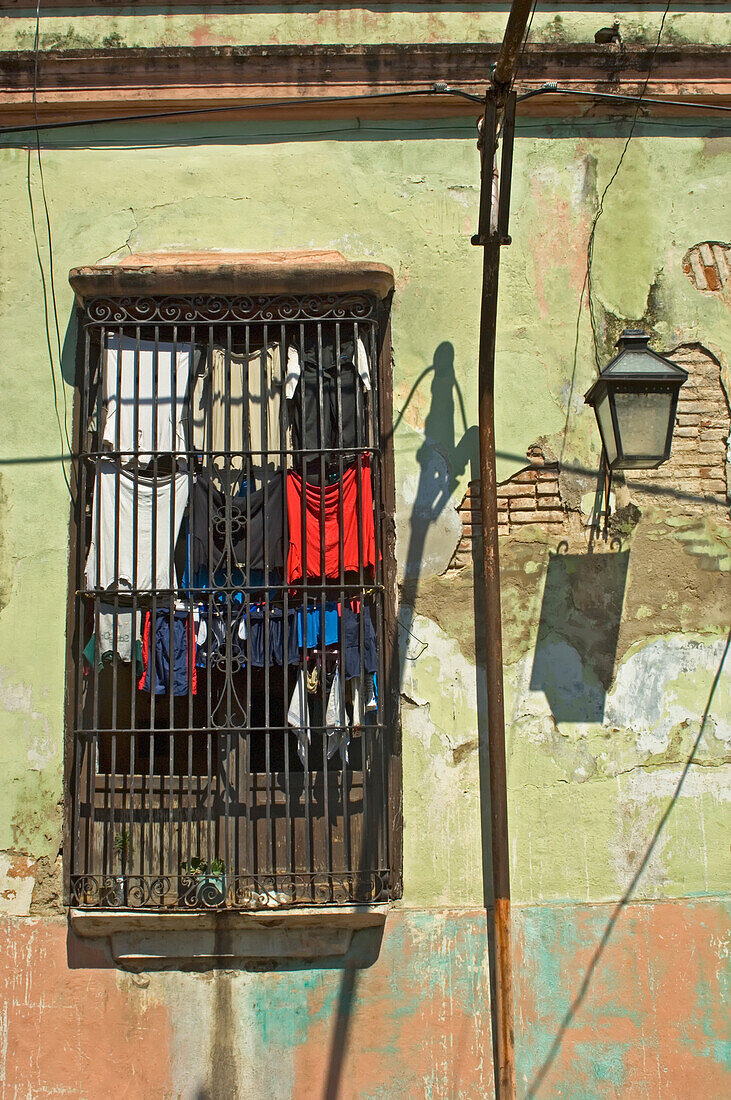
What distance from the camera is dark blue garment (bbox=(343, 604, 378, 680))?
4.59 metres

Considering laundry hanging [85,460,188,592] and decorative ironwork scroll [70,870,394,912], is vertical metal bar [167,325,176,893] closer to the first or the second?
laundry hanging [85,460,188,592]

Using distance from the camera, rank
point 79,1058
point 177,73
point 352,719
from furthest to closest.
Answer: point 177,73, point 352,719, point 79,1058

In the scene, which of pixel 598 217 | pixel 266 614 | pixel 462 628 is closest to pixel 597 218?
pixel 598 217

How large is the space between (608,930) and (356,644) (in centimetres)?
161

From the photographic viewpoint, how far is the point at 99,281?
480 cm

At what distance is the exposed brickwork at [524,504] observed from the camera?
15.6ft

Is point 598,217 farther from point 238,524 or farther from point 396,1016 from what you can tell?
point 396,1016

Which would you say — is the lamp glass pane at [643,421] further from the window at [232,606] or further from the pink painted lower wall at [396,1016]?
the pink painted lower wall at [396,1016]

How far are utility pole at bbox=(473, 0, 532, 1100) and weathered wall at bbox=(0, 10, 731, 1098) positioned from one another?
10cm

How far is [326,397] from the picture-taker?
193 inches

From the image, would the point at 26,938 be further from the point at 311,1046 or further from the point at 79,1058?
the point at 311,1046

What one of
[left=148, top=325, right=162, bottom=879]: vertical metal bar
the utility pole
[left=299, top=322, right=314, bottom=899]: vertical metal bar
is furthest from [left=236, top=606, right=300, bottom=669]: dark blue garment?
the utility pole

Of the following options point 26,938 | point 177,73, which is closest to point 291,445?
point 177,73

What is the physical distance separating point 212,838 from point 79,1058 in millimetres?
1019
